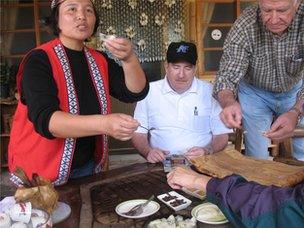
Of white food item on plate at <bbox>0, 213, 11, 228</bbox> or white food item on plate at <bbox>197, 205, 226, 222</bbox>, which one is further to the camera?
white food item on plate at <bbox>197, 205, 226, 222</bbox>

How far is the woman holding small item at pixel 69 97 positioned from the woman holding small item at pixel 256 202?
42 centimetres

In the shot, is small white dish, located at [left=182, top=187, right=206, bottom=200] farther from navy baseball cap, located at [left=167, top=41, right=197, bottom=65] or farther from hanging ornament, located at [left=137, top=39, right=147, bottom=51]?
hanging ornament, located at [left=137, top=39, right=147, bottom=51]

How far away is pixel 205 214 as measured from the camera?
1437 mm

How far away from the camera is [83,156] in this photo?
6.77ft

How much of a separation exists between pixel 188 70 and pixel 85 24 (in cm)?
114

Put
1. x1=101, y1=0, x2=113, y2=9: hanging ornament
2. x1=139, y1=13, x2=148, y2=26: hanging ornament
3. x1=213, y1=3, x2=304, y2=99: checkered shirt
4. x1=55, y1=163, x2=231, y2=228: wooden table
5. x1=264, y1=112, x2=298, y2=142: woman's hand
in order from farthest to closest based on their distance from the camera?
x1=139, y1=13, x2=148, y2=26: hanging ornament
x1=101, y1=0, x2=113, y2=9: hanging ornament
x1=213, y1=3, x2=304, y2=99: checkered shirt
x1=264, y1=112, x2=298, y2=142: woman's hand
x1=55, y1=163, x2=231, y2=228: wooden table

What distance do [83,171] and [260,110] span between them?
1.59 meters

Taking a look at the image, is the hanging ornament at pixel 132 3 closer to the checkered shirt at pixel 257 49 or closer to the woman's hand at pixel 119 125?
the checkered shirt at pixel 257 49

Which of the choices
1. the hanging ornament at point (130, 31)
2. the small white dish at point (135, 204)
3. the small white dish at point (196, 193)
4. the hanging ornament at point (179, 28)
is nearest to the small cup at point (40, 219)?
the small white dish at point (135, 204)

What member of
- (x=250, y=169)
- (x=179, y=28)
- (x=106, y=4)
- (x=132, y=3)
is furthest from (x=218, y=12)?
(x=250, y=169)

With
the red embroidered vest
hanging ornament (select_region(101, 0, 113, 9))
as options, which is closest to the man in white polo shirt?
the red embroidered vest

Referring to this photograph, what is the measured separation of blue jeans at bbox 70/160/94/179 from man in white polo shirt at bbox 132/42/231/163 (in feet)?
2.20

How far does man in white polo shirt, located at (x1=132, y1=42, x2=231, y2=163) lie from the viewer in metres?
2.81

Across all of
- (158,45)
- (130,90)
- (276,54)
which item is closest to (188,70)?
(276,54)
